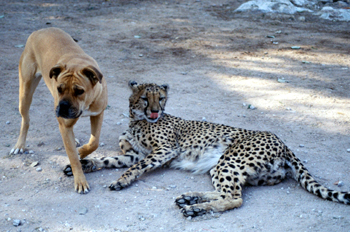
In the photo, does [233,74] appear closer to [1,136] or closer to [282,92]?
[282,92]

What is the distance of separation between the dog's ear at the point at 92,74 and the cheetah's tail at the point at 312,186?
2.28 meters

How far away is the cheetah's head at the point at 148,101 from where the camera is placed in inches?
179

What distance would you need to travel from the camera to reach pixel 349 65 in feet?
26.3

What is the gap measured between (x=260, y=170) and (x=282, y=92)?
3.23m

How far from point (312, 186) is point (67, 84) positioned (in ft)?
8.80

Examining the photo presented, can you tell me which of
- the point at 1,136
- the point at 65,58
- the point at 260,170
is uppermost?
the point at 65,58

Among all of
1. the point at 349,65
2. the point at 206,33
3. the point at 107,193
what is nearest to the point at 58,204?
the point at 107,193

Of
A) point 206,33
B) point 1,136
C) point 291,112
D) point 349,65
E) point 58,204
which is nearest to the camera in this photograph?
point 58,204

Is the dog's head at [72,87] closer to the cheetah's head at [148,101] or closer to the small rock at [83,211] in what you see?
the small rock at [83,211]

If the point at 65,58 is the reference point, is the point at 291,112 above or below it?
below

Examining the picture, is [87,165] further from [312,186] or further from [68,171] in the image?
[312,186]

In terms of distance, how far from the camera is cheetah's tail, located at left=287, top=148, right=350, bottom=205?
3527 mm

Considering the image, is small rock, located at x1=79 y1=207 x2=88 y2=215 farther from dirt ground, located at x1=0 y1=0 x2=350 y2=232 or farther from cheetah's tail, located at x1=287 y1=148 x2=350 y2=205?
cheetah's tail, located at x1=287 y1=148 x2=350 y2=205

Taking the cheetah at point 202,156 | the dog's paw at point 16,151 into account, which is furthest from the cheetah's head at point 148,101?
the dog's paw at point 16,151
